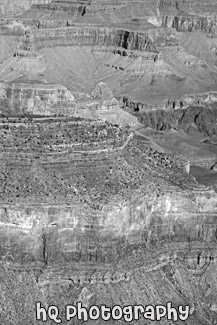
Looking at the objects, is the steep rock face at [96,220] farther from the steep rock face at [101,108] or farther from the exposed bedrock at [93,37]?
the exposed bedrock at [93,37]

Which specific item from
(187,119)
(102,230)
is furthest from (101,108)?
(102,230)

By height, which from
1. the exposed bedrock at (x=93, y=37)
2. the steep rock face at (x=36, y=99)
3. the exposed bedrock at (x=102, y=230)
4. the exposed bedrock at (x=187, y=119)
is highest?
the exposed bedrock at (x=102, y=230)

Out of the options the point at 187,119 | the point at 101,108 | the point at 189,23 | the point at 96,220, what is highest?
the point at 96,220

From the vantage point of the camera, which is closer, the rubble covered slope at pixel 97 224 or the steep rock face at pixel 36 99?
the rubble covered slope at pixel 97 224

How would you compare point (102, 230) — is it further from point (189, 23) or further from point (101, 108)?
point (189, 23)

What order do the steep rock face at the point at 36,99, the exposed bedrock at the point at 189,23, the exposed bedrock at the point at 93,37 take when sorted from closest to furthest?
the steep rock face at the point at 36,99
the exposed bedrock at the point at 93,37
the exposed bedrock at the point at 189,23

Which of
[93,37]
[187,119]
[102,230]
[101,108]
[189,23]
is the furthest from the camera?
[189,23]

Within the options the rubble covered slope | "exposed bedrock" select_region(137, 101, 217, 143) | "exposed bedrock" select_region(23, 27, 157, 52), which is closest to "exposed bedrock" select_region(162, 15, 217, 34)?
"exposed bedrock" select_region(23, 27, 157, 52)

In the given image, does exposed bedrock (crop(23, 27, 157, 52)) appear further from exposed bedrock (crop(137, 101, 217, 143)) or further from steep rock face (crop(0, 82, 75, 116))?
steep rock face (crop(0, 82, 75, 116))

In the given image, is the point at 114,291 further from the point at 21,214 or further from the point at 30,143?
the point at 30,143

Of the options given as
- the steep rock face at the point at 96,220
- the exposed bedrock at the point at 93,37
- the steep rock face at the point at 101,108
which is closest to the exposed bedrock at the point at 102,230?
the steep rock face at the point at 96,220

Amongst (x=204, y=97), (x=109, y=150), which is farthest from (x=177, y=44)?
(x=109, y=150)
